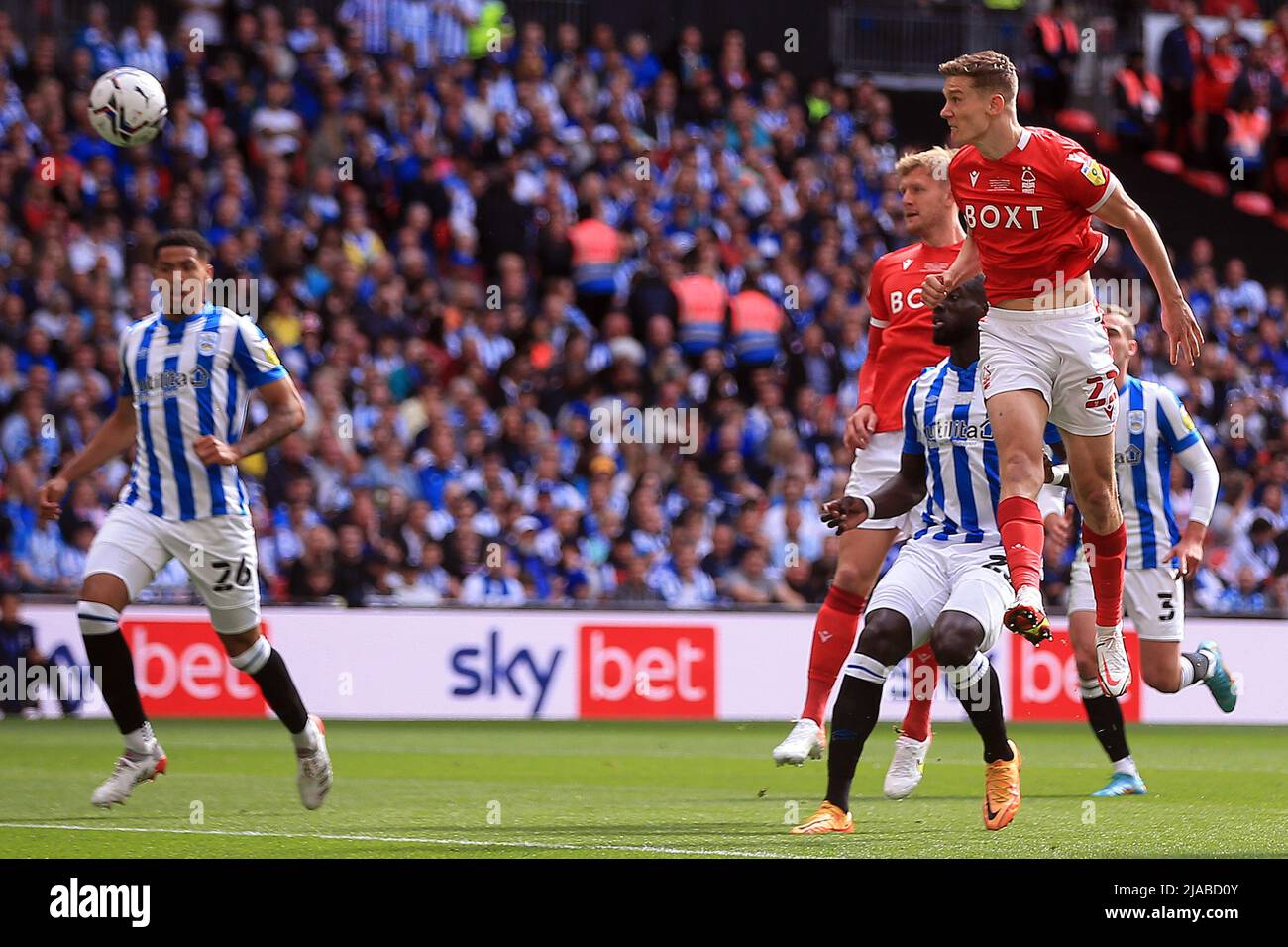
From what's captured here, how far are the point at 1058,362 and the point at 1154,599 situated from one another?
281cm

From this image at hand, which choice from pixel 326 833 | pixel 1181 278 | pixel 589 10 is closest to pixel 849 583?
pixel 326 833

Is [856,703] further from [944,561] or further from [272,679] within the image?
[272,679]

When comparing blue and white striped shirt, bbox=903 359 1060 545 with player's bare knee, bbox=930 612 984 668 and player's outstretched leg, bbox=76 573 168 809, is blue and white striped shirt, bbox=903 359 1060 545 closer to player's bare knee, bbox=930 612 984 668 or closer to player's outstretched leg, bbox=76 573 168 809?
player's bare knee, bbox=930 612 984 668

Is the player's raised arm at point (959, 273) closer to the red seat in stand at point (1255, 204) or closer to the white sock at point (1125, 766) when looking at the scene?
the white sock at point (1125, 766)

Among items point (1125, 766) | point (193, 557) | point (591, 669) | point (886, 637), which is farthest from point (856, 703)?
point (591, 669)

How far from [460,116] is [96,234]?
3995mm

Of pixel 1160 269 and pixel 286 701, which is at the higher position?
pixel 1160 269

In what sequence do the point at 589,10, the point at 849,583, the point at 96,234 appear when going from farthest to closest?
the point at 589,10, the point at 96,234, the point at 849,583

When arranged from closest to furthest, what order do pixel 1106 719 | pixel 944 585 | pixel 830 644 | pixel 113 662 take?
1. pixel 944 585
2. pixel 113 662
3. pixel 830 644
4. pixel 1106 719

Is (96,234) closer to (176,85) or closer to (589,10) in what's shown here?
(176,85)

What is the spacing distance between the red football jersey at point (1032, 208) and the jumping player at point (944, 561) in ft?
1.33

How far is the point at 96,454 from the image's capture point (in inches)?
343

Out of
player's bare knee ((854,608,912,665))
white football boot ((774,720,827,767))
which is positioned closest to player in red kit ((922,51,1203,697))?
player's bare knee ((854,608,912,665))

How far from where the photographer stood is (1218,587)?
58.9ft
